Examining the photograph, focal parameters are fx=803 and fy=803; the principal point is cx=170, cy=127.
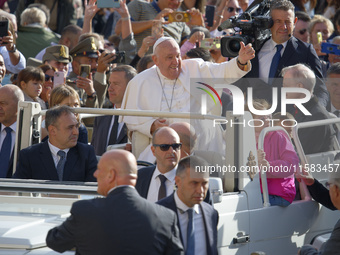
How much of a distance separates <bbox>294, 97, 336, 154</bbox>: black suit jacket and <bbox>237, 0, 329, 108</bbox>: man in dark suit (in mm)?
531

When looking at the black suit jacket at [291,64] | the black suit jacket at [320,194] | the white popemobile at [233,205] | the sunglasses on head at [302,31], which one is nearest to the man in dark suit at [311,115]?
the white popemobile at [233,205]

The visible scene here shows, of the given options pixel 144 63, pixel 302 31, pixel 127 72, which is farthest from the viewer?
pixel 302 31

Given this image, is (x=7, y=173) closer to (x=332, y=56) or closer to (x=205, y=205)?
(x=205, y=205)

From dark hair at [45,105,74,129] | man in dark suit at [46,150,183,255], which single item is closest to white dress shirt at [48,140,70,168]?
dark hair at [45,105,74,129]

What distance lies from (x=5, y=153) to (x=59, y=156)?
0.80m

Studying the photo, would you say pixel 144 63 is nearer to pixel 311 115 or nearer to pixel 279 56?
pixel 279 56

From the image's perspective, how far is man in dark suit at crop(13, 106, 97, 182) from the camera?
6.88 m

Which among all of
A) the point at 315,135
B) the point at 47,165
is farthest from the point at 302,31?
the point at 47,165

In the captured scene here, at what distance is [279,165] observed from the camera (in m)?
6.96

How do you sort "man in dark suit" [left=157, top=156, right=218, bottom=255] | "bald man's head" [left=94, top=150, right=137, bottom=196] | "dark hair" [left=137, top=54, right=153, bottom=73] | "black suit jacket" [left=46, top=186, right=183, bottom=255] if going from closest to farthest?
"black suit jacket" [left=46, top=186, right=183, bottom=255], "bald man's head" [left=94, top=150, right=137, bottom=196], "man in dark suit" [left=157, top=156, right=218, bottom=255], "dark hair" [left=137, top=54, right=153, bottom=73]

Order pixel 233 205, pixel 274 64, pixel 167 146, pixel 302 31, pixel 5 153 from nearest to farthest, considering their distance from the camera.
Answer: pixel 167 146
pixel 233 205
pixel 5 153
pixel 274 64
pixel 302 31

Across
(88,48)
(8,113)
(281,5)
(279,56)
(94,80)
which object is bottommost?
(8,113)

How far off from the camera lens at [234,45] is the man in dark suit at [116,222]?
3.04 metres

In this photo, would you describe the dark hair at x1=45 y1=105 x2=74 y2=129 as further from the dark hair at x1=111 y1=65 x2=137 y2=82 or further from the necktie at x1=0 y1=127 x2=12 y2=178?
the dark hair at x1=111 y1=65 x2=137 y2=82
